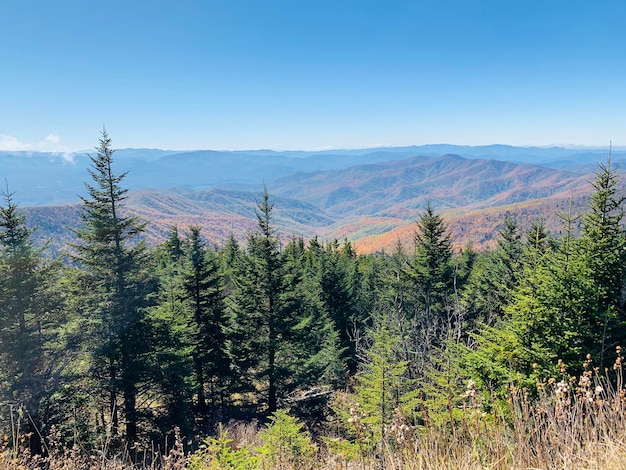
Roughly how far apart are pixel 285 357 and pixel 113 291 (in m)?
8.35

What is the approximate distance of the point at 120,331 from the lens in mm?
12914

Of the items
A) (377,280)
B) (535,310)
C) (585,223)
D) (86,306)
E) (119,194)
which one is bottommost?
(377,280)

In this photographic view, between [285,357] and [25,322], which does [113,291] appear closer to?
[25,322]

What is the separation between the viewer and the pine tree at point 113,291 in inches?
502

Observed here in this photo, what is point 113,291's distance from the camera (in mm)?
12867

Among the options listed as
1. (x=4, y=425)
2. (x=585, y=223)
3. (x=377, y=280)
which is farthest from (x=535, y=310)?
(x=377, y=280)

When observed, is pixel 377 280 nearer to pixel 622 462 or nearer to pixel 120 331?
pixel 120 331

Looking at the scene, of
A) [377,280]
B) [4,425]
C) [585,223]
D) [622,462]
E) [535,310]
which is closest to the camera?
[622,462]

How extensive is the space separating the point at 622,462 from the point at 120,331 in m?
13.9

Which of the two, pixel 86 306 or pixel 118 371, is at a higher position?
pixel 86 306

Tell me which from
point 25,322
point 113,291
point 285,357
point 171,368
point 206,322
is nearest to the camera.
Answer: point 25,322

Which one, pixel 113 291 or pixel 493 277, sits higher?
pixel 113 291

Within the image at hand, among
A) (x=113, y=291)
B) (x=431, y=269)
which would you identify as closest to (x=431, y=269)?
(x=431, y=269)

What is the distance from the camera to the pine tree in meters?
12.7
